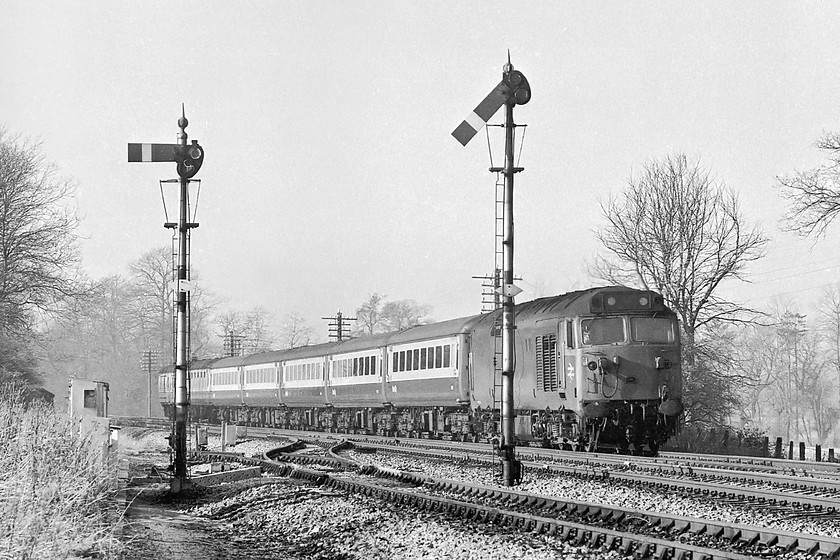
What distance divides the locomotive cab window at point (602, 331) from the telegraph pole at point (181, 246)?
718cm

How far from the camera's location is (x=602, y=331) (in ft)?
57.8

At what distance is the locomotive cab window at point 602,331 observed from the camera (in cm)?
1756

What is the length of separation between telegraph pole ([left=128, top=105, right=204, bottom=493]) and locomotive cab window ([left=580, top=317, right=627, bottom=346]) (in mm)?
7177

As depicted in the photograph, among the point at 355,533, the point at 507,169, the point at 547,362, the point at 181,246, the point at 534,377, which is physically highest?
the point at 507,169

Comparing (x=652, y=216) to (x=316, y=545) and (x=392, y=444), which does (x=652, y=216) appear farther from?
(x=316, y=545)

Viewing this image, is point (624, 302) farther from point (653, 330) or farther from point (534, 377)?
point (534, 377)

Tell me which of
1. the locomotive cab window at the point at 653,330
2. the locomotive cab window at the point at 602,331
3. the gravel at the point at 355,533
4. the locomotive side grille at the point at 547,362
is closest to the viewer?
the gravel at the point at 355,533

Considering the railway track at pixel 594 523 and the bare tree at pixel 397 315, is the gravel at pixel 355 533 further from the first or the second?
the bare tree at pixel 397 315

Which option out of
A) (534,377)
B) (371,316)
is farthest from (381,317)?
(534,377)

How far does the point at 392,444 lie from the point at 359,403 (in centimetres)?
886

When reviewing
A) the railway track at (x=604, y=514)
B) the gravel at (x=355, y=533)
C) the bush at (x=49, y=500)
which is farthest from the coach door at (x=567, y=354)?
the bush at (x=49, y=500)

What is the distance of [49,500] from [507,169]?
8549 mm

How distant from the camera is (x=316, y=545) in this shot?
9.58m

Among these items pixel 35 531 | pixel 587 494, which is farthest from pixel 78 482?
pixel 587 494
